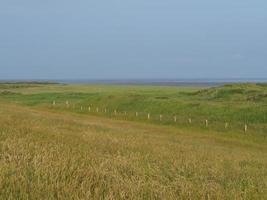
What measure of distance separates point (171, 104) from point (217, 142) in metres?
26.9

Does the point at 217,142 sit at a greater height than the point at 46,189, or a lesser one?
lesser

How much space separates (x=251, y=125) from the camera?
38.5 metres

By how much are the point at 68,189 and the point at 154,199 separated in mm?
1155

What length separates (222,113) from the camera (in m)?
46.4

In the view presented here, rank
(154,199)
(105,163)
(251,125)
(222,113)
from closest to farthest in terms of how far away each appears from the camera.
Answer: (154,199) < (105,163) < (251,125) < (222,113)

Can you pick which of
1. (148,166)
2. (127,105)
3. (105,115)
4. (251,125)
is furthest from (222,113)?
(148,166)

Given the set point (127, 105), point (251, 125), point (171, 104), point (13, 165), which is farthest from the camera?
point (127, 105)

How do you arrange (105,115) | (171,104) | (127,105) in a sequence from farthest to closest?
(127,105) < (171,104) < (105,115)

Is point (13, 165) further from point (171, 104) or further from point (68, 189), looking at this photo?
point (171, 104)

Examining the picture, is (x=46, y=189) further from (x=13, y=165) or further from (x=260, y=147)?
(x=260, y=147)

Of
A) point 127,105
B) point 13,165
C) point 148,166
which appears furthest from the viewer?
point 127,105

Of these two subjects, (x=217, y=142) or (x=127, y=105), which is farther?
(x=127, y=105)

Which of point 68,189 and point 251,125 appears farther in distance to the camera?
point 251,125

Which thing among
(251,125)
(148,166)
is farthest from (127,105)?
(148,166)
